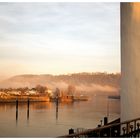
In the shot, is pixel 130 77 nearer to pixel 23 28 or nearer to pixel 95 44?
pixel 95 44

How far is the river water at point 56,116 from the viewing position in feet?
18.3

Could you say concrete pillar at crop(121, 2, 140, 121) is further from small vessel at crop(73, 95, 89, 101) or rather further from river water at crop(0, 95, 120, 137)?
small vessel at crop(73, 95, 89, 101)

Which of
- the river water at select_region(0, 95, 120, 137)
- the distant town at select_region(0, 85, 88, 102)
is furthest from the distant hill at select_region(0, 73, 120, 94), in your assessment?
the river water at select_region(0, 95, 120, 137)

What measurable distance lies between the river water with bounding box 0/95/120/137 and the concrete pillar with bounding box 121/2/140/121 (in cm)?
40

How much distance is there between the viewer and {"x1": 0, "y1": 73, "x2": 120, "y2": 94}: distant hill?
5.78 m

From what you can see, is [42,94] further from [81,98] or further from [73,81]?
[81,98]

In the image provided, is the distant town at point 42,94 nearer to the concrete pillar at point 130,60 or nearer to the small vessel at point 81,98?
the small vessel at point 81,98

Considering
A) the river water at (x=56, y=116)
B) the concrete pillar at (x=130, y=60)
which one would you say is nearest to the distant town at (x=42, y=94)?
the river water at (x=56, y=116)

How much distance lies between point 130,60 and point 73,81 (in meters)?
1.33

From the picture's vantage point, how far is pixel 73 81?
5.96 meters

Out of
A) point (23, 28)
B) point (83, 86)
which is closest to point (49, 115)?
point (83, 86)

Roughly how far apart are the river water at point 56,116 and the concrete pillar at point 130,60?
401 mm

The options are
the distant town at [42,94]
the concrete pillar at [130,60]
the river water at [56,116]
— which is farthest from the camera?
the distant town at [42,94]

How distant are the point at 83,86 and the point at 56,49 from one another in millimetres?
928
